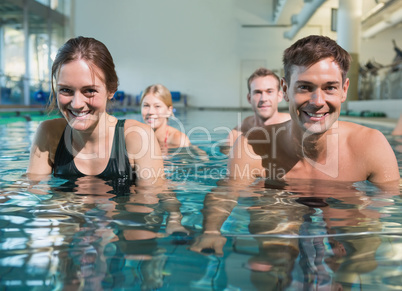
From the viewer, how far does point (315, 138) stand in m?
2.35

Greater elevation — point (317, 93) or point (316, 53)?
point (316, 53)

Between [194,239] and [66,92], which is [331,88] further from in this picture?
[66,92]

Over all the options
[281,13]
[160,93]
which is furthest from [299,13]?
[160,93]

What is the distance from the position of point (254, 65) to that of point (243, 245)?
20.0m

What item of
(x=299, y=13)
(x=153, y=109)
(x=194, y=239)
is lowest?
(x=194, y=239)

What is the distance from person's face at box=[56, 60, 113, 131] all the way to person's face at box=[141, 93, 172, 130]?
2312 millimetres

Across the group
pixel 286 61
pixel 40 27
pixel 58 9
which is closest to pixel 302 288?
pixel 286 61

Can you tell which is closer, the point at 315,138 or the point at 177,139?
the point at 315,138

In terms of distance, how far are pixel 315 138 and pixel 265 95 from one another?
82.4 inches

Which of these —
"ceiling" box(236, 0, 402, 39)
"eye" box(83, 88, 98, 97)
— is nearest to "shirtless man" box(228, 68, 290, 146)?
"eye" box(83, 88, 98, 97)

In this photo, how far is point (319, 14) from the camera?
1792 centimetres

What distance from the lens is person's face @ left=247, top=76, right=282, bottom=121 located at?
4383mm

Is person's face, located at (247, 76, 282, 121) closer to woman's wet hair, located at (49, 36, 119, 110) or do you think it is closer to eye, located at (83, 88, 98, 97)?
woman's wet hair, located at (49, 36, 119, 110)

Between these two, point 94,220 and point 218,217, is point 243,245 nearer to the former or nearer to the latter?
point 218,217
